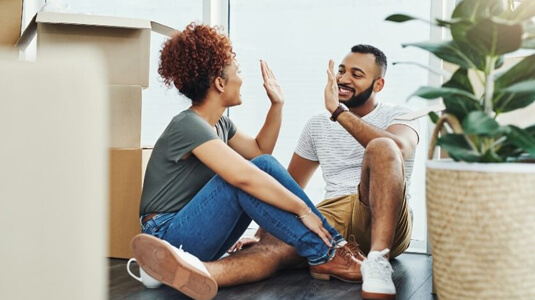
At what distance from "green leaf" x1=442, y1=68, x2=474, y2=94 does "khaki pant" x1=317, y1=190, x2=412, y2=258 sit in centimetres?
87

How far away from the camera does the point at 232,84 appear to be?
233 cm

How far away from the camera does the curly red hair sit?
226 cm

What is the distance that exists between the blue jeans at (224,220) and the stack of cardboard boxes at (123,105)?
1.69ft

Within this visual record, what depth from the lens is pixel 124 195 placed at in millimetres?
2615

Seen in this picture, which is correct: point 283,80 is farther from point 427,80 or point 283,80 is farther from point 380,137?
point 380,137

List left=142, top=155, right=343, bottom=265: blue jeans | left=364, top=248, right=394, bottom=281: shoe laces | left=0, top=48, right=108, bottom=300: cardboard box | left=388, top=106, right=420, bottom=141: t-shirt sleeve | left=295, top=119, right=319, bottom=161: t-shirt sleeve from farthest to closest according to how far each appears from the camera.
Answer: left=295, top=119, right=319, bottom=161: t-shirt sleeve, left=388, top=106, right=420, bottom=141: t-shirt sleeve, left=142, top=155, right=343, bottom=265: blue jeans, left=364, top=248, right=394, bottom=281: shoe laces, left=0, top=48, right=108, bottom=300: cardboard box

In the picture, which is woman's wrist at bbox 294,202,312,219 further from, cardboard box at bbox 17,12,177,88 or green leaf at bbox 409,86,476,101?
cardboard box at bbox 17,12,177,88

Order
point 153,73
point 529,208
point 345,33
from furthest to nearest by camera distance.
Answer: point 153,73 → point 345,33 → point 529,208

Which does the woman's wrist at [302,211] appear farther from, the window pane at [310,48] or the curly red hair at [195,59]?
the window pane at [310,48]

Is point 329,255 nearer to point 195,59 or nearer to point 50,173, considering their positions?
point 195,59

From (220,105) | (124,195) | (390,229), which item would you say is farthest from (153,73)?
(390,229)

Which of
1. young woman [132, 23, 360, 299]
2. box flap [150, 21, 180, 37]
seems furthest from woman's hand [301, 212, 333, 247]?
box flap [150, 21, 180, 37]

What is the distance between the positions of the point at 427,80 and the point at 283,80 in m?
0.66

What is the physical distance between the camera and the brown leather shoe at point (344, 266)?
2.18 metres
